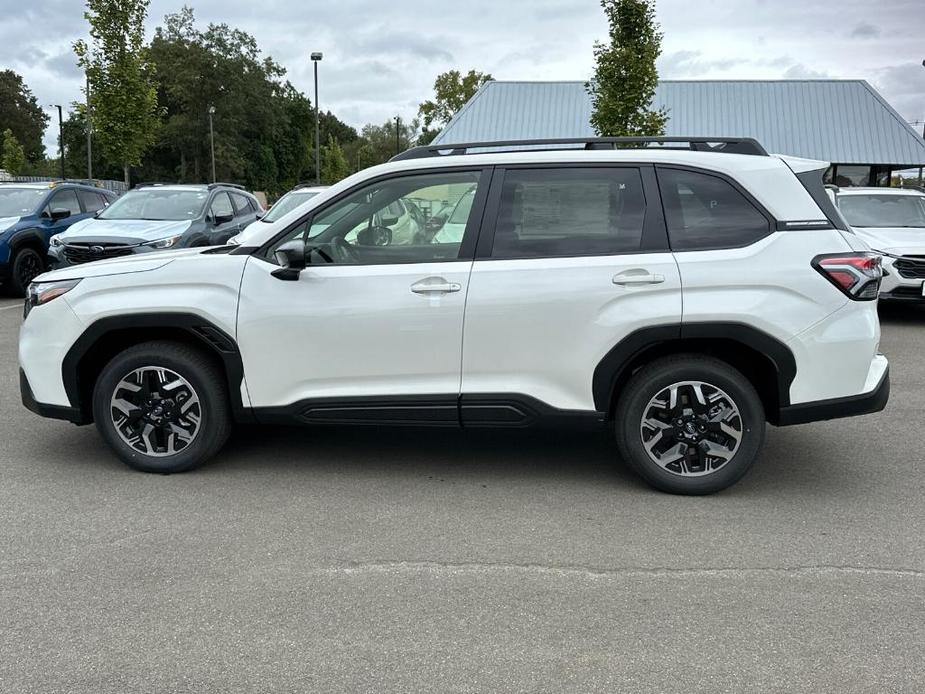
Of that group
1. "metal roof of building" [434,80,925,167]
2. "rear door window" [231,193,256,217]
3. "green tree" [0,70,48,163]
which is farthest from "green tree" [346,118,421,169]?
"rear door window" [231,193,256,217]

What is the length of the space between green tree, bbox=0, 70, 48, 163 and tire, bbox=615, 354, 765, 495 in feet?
302

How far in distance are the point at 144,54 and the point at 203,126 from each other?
43.2 metres

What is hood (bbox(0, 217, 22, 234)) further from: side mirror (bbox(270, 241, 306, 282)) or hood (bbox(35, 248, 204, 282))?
side mirror (bbox(270, 241, 306, 282))

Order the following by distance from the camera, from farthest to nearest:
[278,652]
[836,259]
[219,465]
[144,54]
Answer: [144,54] < [219,465] < [836,259] < [278,652]

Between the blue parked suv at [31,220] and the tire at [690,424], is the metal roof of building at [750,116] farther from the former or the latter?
the tire at [690,424]

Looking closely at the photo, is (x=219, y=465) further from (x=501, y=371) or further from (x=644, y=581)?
(x=644, y=581)

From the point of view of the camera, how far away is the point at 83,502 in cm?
445

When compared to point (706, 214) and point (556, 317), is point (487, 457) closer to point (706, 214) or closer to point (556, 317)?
point (556, 317)

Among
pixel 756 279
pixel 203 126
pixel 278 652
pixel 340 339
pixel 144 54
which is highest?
pixel 203 126

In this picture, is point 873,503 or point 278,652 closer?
point 278,652

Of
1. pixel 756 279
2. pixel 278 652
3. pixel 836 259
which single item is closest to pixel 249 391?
pixel 278 652

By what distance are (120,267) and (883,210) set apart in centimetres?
1071

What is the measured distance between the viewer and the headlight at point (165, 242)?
1073 cm

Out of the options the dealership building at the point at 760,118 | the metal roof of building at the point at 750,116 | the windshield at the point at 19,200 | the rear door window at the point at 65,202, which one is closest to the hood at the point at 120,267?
the windshield at the point at 19,200
